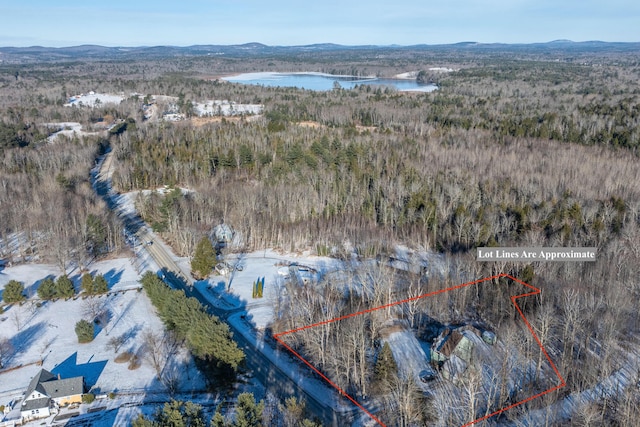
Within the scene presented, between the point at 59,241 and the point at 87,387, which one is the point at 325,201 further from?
the point at 87,387

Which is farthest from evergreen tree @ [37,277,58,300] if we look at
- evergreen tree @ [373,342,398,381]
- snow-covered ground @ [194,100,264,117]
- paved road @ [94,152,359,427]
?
snow-covered ground @ [194,100,264,117]

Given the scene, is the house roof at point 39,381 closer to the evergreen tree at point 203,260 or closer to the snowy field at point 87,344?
the snowy field at point 87,344

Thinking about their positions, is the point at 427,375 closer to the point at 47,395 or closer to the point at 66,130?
the point at 47,395

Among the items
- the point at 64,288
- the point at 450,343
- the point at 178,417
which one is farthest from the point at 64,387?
the point at 450,343

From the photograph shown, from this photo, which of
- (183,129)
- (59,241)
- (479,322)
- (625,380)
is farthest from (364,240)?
(183,129)

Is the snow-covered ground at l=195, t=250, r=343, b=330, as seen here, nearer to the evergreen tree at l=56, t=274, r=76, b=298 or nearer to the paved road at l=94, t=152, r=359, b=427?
the paved road at l=94, t=152, r=359, b=427

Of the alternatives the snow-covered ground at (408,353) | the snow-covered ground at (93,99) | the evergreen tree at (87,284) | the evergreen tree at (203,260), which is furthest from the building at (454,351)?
the snow-covered ground at (93,99)

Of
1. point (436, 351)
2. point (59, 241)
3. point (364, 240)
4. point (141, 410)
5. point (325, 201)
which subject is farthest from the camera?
point (325, 201)
